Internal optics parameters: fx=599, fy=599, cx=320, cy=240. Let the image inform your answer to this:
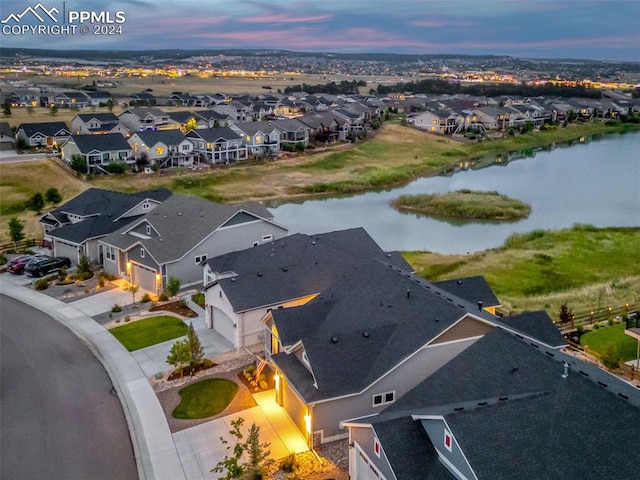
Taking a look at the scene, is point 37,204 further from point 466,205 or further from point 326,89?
point 326,89

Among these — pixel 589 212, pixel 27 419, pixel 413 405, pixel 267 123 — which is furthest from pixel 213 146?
pixel 413 405

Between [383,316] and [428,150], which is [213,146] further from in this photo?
[383,316]

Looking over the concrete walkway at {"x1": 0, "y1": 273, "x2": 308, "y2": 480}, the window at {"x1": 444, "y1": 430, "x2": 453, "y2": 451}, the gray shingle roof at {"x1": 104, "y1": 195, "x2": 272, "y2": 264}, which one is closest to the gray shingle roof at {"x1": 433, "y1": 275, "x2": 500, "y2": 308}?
the concrete walkway at {"x1": 0, "y1": 273, "x2": 308, "y2": 480}

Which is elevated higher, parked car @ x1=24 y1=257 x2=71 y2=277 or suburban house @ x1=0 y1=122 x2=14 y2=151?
suburban house @ x1=0 y1=122 x2=14 y2=151

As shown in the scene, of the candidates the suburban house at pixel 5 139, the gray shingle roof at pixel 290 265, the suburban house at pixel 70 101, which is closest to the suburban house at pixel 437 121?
the suburban house at pixel 70 101

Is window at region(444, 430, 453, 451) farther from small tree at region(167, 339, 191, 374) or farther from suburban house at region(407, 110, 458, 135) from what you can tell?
suburban house at region(407, 110, 458, 135)

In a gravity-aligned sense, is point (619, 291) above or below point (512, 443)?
below
